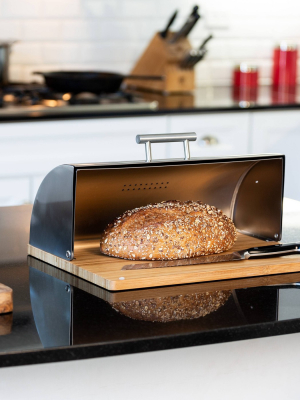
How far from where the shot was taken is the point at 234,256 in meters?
1.16

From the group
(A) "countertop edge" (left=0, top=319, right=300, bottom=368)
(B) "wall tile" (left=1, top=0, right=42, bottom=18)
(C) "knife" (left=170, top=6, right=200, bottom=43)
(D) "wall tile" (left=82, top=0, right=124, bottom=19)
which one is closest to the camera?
(A) "countertop edge" (left=0, top=319, right=300, bottom=368)

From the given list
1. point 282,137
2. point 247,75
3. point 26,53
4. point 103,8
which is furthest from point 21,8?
point 282,137

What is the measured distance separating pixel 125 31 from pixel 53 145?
3.39 ft

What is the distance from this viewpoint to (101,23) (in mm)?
3338

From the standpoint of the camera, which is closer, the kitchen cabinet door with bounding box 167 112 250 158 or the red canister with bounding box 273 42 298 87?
the kitchen cabinet door with bounding box 167 112 250 158

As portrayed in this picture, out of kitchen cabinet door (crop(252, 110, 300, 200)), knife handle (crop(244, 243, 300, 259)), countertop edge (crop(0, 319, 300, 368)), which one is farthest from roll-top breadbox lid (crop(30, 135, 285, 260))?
kitchen cabinet door (crop(252, 110, 300, 200))

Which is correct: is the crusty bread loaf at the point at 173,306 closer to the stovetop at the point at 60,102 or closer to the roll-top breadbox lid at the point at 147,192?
the roll-top breadbox lid at the point at 147,192

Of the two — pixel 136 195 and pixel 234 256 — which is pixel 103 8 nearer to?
pixel 136 195

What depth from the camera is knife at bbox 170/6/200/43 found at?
3.04 m

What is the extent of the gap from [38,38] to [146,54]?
53 cm

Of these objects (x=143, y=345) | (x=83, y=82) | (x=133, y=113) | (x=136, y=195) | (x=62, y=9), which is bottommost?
(x=143, y=345)

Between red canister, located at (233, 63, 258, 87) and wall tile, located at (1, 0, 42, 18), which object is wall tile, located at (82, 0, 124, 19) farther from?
red canister, located at (233, 63, 258, 87)

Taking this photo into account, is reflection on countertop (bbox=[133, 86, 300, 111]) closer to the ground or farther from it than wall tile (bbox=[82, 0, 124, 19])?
closer to the ground

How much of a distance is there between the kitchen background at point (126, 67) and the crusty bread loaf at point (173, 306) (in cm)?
145
